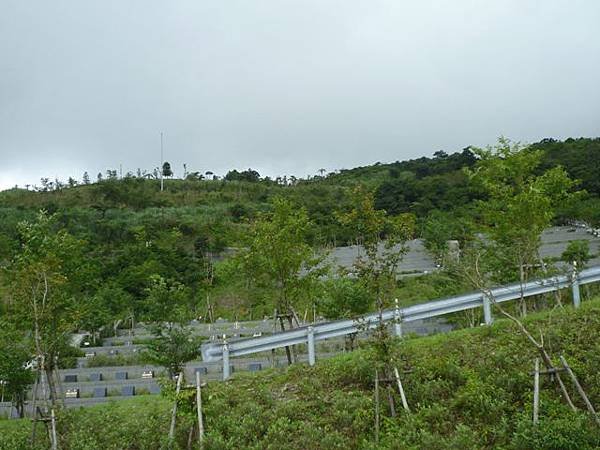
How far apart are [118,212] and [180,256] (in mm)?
20454

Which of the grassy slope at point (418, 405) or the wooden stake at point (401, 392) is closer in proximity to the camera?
the grassy slope at point (418, 405)

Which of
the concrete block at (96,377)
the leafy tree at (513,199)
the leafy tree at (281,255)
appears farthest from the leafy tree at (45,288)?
the leafy tree at (513,199)

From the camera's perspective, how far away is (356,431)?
832 centimetres

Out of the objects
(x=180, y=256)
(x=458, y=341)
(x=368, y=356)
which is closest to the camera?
(x=368, y=356)

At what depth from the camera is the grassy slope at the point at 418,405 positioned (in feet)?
25.0

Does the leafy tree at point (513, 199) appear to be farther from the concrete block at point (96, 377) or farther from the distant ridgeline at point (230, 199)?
the distant ridgeline at point (230, 199)

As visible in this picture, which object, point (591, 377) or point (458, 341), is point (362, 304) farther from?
Result: point (591, 377)

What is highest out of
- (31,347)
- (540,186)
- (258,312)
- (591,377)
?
(540,186)

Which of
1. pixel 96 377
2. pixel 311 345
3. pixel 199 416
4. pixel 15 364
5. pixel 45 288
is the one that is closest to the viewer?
pixel 199 416

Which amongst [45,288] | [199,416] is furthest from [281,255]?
[199,416]

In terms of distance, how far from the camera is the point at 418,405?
845cm

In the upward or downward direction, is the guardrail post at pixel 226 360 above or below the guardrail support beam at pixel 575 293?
below

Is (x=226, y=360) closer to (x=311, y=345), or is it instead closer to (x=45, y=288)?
(x=311, y=345)

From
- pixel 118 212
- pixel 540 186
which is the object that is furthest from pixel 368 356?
pixel 118 212
